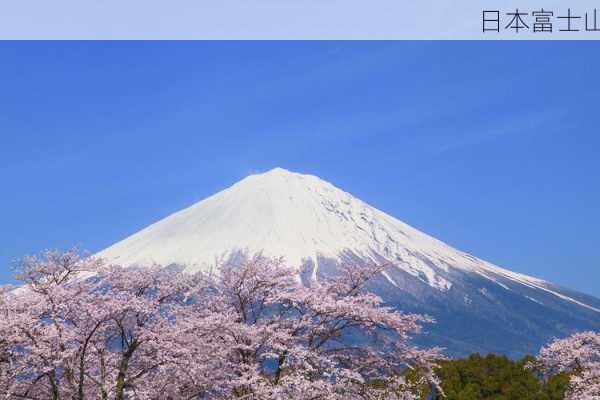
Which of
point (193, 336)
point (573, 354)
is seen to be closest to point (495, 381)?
point (573, 354)

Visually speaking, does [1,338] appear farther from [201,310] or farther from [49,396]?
[201,310]

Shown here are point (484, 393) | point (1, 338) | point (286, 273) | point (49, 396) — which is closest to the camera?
point (1, 338)

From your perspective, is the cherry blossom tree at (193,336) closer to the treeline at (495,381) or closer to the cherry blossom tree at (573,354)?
the cherry blossom tree at (573,354)

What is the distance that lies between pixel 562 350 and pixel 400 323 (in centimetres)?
1580

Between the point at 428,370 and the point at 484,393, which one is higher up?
the point at 428,370

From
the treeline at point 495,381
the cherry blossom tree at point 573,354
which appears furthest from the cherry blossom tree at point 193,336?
the treeline at point 495,381

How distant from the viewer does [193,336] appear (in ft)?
65.8

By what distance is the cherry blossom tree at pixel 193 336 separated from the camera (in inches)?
727

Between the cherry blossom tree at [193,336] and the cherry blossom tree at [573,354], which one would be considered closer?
the cherry blossom tree at [193,336]

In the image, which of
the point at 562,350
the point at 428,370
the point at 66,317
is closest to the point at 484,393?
the point at 562,350

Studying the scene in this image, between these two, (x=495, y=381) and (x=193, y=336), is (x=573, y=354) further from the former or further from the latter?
(x=193, y=336)

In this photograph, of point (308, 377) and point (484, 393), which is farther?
point (484, 393)

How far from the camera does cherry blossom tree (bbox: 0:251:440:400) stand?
18.5 m

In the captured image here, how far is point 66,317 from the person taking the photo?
18.7 metres
